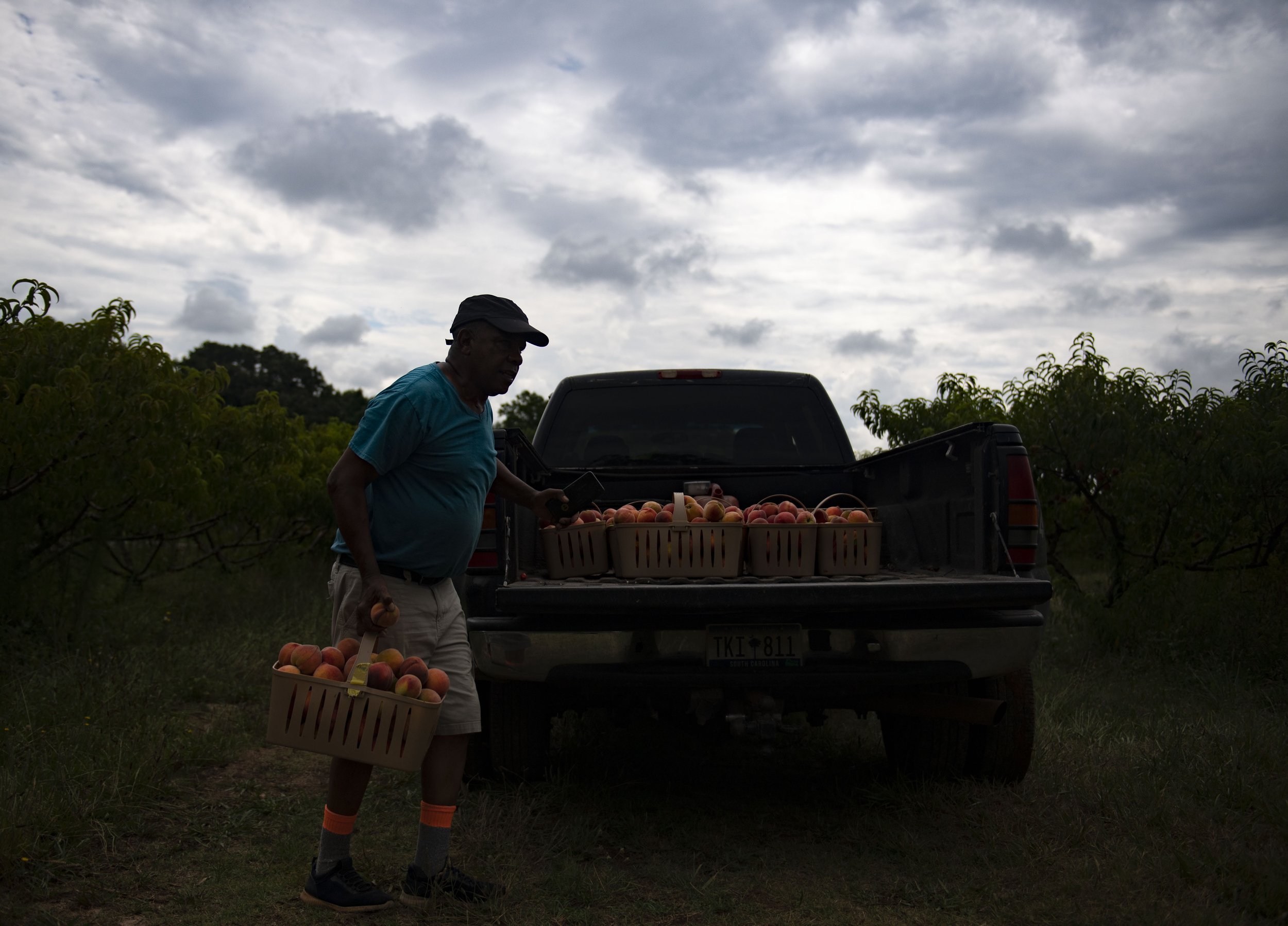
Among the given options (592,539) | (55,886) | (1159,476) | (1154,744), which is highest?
(1159,476)

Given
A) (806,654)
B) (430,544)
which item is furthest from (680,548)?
(430,544)

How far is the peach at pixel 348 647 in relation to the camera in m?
3.03

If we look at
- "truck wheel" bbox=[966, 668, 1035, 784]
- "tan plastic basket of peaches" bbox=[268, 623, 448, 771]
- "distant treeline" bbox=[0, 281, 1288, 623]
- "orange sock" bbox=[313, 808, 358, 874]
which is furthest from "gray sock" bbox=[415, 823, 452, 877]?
"distant treeline" bbox=[0, 281, 1288, 623]

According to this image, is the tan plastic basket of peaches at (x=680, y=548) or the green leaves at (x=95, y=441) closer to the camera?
the tan plastic basket of peaches at (x=680, y=548)

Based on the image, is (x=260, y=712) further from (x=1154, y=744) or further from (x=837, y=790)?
(x=1154, y=744)

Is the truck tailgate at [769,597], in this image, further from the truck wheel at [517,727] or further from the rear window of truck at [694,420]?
the rear window of truck at [694,420]

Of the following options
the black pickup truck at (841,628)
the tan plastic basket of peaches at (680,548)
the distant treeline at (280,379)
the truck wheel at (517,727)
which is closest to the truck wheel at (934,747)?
the black pickup truck at (841,628)

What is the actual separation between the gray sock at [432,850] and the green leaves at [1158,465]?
4930mm

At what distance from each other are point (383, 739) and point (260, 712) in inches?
127

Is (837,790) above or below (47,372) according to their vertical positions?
below

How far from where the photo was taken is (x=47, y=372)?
5.74m

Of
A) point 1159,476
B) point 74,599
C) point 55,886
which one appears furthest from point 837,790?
point 74,599

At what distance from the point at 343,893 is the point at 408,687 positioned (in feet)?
2.51

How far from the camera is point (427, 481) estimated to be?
126 inches
